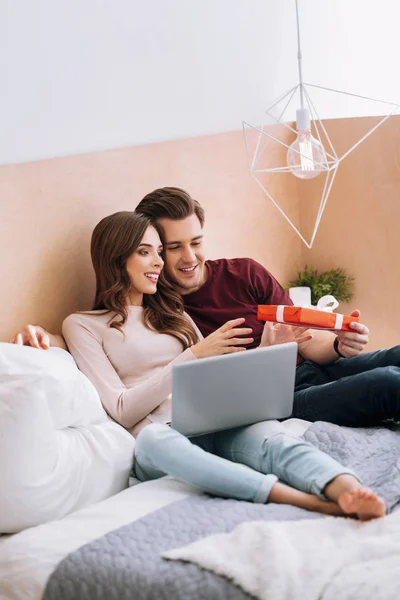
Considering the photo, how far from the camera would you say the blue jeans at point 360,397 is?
216cm

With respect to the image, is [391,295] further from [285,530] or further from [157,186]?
[285,530]

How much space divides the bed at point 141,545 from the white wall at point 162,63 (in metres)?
1.14

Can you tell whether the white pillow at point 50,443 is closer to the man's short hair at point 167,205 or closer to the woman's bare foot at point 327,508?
the woman's bare foot at point 327,508

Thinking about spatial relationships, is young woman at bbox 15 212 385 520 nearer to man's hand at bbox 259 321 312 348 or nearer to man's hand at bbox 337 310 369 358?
man's hand at bbox 259 321 312 348

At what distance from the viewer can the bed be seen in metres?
1.32

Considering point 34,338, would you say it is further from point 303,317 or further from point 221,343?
point 303,317

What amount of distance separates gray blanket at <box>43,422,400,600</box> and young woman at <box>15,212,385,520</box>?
70 millimetres

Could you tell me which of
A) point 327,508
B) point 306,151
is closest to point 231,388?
point 327,508

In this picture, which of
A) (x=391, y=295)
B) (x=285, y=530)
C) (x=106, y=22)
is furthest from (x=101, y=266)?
(x=391, y=295)

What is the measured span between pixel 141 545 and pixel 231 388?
1.66ft

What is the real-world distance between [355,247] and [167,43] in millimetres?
1411

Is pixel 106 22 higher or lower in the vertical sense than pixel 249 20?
lower

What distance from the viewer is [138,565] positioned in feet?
4.49

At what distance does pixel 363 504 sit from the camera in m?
1.48
